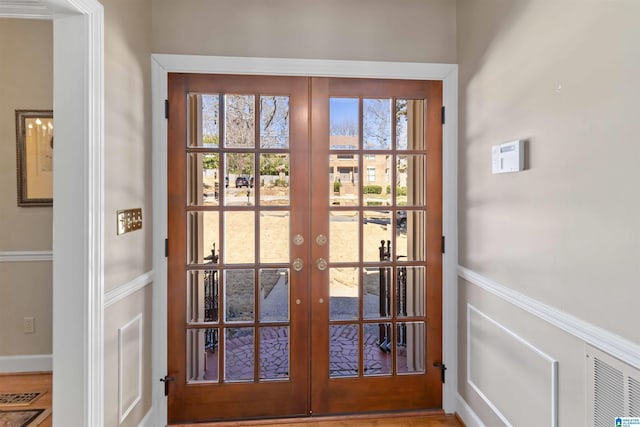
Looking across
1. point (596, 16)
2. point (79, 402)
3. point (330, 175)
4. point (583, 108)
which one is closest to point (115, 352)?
point (79, 402)

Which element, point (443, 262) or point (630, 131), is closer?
point (630, 131)

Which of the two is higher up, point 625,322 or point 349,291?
point 625,322

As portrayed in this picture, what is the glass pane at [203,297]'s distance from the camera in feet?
7.40

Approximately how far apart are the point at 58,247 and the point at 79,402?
2.09ft

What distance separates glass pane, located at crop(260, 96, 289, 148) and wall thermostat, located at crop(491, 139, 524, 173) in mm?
1173

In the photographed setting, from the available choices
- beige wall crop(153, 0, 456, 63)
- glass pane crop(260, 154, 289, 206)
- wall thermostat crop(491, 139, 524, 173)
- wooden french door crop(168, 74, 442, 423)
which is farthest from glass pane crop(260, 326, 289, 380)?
beige wall crop(153, 0, 456, 63)

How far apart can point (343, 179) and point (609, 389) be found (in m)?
1.58

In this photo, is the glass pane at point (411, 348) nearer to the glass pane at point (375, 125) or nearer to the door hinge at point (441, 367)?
the door hinge at point (441, 367)

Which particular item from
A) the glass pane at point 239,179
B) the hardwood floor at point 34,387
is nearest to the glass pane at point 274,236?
the glass pane at point 239,179

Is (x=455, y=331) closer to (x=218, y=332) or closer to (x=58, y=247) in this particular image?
(x=218, y=332)

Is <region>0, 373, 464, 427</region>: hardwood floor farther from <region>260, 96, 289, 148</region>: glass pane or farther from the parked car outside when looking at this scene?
<region>260, 96, 289, 148</region>: glass pane

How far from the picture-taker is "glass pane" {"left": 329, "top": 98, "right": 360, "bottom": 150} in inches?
90.0

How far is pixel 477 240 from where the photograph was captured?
2.07m

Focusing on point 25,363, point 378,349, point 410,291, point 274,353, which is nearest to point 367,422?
point 378,349
